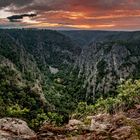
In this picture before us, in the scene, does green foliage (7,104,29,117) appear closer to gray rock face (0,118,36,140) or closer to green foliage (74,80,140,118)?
green foliage (74,80,140,118)

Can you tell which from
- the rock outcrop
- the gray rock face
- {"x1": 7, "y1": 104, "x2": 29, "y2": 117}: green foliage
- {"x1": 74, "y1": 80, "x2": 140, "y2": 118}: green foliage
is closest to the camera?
the rock outcrop

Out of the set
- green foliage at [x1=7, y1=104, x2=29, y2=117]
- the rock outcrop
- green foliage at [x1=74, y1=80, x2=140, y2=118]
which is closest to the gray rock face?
the rock outcrop

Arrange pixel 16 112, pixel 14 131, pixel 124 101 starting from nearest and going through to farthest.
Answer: pixel 14 131 → pixel 124 101 → pixel 16 112

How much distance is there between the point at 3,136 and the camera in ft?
51.8

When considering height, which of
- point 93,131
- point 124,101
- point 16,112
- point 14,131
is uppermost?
point 93,131

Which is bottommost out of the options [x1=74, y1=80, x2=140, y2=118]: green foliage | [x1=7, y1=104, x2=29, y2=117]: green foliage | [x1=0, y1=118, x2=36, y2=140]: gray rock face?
[x1=7, y1=104, x2=29, y2=117]: green foliage

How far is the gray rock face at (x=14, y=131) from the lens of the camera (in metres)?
15.9

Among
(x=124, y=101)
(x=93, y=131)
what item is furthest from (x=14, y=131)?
(x=124, y=101)

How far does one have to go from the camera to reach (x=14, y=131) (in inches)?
662

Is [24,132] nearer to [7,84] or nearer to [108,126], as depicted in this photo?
[108,126]

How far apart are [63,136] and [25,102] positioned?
15816 cm

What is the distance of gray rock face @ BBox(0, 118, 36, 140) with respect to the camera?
626 inches

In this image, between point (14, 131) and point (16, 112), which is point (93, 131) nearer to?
point (14, 131)

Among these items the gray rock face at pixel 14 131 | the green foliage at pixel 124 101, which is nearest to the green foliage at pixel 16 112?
the green foliage at pixel 124 101
